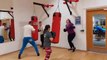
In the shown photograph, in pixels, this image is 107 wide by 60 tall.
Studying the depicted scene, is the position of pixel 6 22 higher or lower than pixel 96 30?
higher

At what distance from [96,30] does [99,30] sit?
0.13 m

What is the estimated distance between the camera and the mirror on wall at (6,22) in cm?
576

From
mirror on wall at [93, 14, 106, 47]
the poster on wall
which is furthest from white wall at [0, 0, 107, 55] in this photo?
mirror on wall at [93, 14, 106, 47]

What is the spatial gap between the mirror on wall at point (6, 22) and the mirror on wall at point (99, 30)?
11.5 ft

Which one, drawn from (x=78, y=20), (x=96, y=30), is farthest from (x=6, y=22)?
(x=96, y=30)

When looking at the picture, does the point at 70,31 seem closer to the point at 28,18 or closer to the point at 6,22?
the point at 28,18

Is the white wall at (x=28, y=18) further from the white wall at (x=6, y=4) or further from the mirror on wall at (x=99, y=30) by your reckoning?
the mirror on wall at (x=99, y=30)

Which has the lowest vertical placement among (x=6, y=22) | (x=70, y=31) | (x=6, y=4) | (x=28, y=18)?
(x=70, y=31)

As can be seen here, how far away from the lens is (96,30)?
603cm

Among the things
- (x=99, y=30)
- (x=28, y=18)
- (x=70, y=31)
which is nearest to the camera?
(x=99, y=30)

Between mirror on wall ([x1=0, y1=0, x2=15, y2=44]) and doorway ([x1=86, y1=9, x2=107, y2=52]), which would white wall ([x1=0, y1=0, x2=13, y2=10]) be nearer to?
mirror on wall ([x1=0, y1=0, x2=15, y2=44])

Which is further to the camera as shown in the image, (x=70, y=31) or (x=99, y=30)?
(x=70, y=31)

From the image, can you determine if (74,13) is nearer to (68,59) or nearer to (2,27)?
(68,59)

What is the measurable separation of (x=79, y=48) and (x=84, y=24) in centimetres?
109
